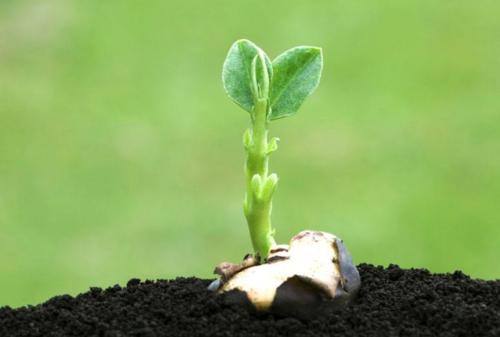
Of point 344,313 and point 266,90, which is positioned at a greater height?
point 266,90

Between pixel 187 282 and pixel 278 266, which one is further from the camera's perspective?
pixel 187 282

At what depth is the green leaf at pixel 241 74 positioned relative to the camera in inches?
53.7

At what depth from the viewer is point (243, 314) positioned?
122cm

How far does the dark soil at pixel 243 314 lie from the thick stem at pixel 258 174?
12cm

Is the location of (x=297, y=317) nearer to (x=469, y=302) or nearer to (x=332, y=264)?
(x=332, y=264)

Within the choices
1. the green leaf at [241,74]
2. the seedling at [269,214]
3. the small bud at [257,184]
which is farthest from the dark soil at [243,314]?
the green leaf at [241,74]

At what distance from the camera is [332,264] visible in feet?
4.25

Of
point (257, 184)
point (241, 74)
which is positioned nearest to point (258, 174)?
point (257, 184)

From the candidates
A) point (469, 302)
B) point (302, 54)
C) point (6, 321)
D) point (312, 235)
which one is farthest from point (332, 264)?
point (6, 321)

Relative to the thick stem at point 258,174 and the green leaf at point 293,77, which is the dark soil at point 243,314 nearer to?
the thick stem at point 258,174

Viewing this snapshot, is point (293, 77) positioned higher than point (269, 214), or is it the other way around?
point (293, 77)

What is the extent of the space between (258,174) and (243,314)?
7.4 inches

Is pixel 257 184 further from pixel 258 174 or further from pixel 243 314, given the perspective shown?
pixel 243 314

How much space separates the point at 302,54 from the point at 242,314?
1.19 ft
